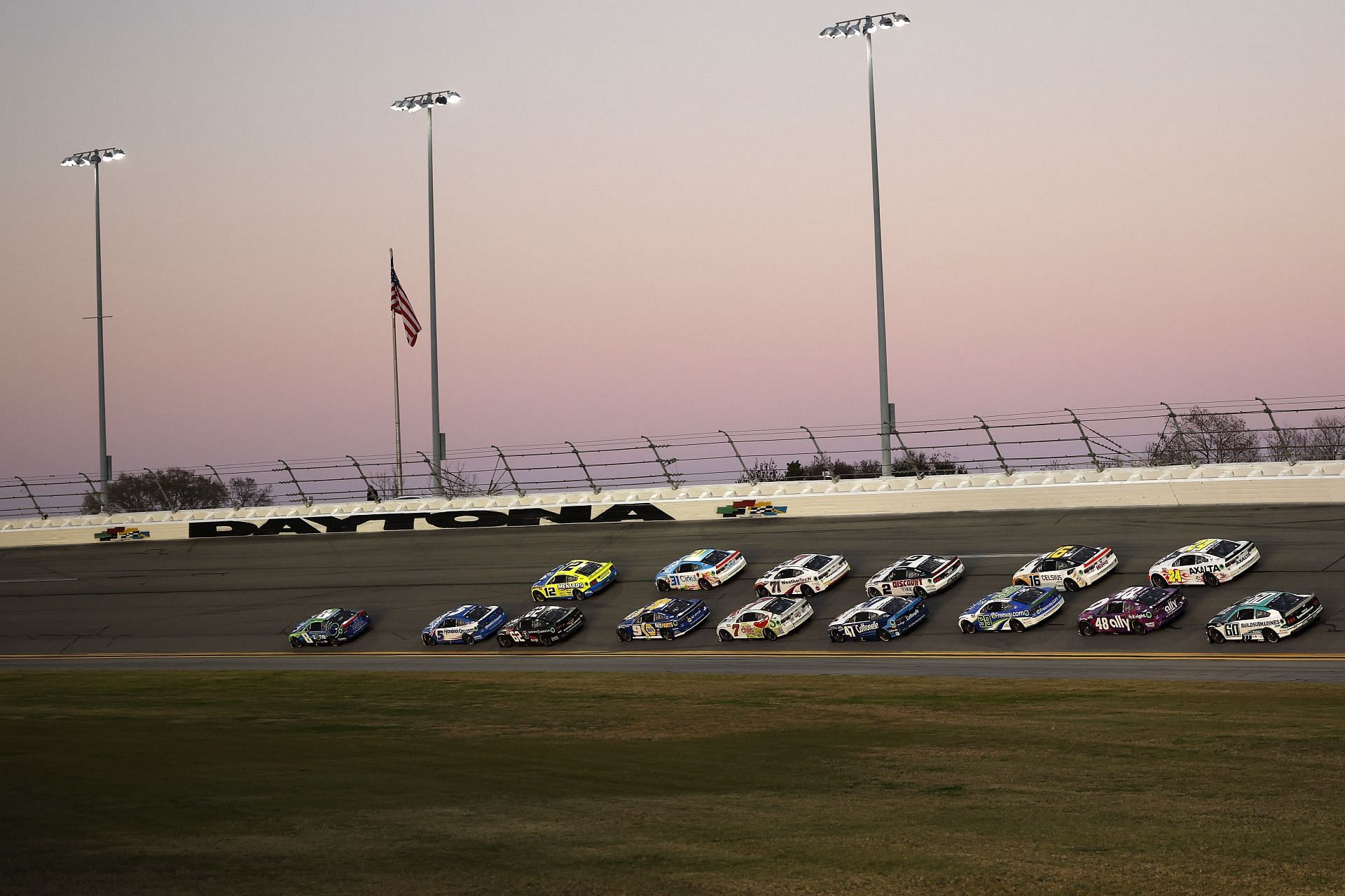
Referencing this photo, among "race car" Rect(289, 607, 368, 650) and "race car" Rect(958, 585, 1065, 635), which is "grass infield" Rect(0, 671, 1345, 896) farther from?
"race car" Rect(289, 607, 368, 650)

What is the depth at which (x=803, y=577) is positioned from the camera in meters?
38.7

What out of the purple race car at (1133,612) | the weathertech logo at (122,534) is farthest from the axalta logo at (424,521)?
the purple race car at (1133,612)

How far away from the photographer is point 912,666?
30094 mm

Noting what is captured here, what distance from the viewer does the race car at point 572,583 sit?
137ft

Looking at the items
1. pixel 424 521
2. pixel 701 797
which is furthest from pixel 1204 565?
pixel 424 521

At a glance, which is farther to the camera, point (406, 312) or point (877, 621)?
point (406, 312)

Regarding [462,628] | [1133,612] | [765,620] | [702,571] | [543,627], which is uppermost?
[1133,612]

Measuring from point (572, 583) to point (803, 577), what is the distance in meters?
8.01

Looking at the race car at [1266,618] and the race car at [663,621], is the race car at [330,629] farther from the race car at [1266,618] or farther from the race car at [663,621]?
the race car at [1266,618]

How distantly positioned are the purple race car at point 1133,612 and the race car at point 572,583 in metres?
16.3

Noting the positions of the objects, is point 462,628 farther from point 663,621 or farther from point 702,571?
point 702,571

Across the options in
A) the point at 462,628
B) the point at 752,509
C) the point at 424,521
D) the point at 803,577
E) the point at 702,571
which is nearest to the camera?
the point at 803,577

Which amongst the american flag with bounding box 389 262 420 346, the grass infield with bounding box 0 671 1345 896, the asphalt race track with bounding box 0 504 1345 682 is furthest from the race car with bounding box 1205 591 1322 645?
the american flag with bounding box 389 262 420 346

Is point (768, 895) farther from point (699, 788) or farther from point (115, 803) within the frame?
point (115, 803)
